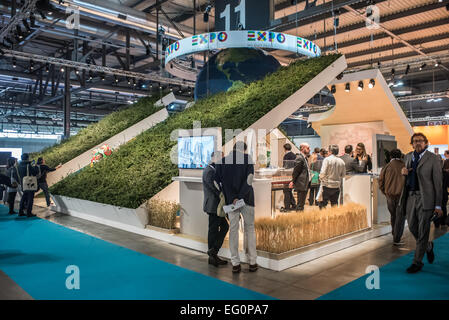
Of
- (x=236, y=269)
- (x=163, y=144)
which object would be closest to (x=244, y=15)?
(x=163, y=144)

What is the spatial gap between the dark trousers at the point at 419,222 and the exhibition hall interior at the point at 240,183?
0.02 metres

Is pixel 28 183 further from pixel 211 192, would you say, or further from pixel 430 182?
pixel 430 182

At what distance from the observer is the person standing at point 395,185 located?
555 cm

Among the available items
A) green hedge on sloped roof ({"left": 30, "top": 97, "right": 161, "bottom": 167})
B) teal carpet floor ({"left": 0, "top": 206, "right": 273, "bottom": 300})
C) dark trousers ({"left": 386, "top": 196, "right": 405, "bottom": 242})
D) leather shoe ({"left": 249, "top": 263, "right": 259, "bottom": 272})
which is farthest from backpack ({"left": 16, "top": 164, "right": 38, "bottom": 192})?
dark trousers ({"left": 386, "top": 196, "right": 405, "bottom": 242})

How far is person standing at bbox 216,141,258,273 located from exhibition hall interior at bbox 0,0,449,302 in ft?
0.06

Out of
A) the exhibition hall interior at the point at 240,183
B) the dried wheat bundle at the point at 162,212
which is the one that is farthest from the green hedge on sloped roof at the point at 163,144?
the dried wheat bundle at the point at 162,212

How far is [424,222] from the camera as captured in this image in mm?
4152

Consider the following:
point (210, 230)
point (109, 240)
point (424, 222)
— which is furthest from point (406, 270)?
point (109, 240)

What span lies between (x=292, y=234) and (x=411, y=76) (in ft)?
60.9

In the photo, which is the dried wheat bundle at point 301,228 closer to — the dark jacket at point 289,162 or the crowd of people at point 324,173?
the crowd of people at point 324,173

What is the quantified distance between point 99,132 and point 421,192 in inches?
473

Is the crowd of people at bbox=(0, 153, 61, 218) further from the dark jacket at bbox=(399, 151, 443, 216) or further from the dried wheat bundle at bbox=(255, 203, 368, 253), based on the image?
the dark jacket at bbox=(399, 151, 443, 216)

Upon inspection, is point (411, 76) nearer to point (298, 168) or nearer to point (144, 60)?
point (144, 60)

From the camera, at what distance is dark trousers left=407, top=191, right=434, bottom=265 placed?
4164 mm
